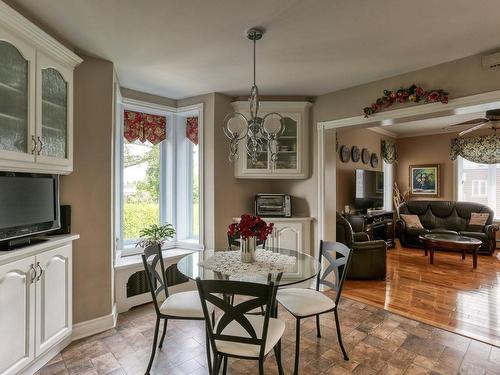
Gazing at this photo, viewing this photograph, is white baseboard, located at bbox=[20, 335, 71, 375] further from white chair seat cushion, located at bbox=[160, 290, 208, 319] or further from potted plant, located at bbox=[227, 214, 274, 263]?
potted plant, located at bbox=[227, 214, 274, 263]

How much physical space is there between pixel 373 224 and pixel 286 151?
115 inches

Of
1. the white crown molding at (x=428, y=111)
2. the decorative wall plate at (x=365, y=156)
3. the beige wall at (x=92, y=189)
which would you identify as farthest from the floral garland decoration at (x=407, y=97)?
the decorative wall plate at (x=365, y=156)

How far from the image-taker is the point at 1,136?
1.72 meters

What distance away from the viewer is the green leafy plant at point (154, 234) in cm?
343

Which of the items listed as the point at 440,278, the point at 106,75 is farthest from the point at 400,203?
the point at 106,75

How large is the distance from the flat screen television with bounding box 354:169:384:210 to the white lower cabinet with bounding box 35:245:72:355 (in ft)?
15.9

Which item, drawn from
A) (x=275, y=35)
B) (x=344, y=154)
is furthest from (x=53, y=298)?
(x=344, y=154)

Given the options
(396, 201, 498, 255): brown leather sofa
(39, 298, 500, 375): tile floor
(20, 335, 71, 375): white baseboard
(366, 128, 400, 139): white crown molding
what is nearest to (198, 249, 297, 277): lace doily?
(39, 298, 500, 375): tile floor

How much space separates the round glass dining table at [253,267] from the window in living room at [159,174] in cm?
137

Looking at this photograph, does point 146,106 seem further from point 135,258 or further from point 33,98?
point 135,258

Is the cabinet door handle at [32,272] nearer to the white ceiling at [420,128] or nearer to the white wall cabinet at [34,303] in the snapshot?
the white wall cabinet at [34,303]

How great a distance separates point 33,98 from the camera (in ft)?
6.37

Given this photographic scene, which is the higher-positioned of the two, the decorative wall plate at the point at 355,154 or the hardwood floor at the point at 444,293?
the decorative wall plate at the point at 355,154

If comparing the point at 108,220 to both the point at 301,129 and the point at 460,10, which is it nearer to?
the point at 301,129
